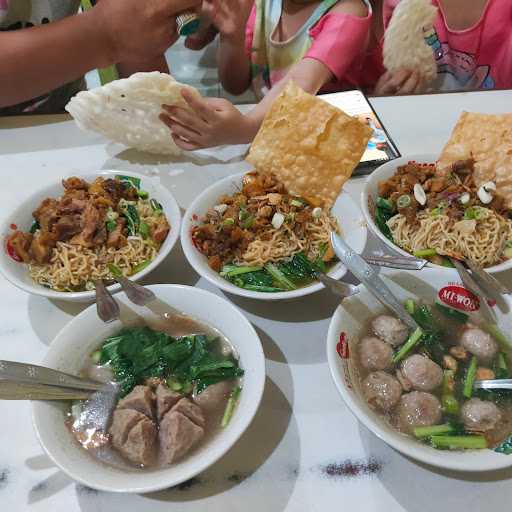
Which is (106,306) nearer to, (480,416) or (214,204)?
(214,204)

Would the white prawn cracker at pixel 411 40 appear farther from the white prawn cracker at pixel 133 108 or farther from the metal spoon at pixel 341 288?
the metal spoon at pixel 341 288

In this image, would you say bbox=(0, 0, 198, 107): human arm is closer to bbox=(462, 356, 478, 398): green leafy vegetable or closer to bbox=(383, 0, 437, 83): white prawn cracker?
bbox=(383, 0, 437, 83): white prawn cracker

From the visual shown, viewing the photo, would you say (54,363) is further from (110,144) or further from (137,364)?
(110,144)

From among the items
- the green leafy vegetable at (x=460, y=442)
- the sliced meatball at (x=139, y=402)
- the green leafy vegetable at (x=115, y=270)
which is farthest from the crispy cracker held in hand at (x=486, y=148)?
the sliced meatball at (x=139, y=402)

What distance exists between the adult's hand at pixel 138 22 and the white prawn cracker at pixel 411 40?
51.7 inches

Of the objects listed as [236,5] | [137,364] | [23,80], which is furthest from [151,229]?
[236,5]

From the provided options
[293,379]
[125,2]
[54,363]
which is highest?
[125,2]

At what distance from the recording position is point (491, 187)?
1760 mm

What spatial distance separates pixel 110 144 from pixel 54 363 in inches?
59.2

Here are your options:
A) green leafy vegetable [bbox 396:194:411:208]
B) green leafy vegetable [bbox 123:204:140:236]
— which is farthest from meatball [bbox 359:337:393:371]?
green leafy vegetable [bbox 123:204:140:236]

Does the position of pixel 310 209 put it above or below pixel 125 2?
below

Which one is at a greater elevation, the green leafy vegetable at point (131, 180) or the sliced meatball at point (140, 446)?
the green leafy vegetable at point (131, 180)

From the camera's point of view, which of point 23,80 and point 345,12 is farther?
point 345,12

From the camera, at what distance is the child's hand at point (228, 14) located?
2588 millimetres
